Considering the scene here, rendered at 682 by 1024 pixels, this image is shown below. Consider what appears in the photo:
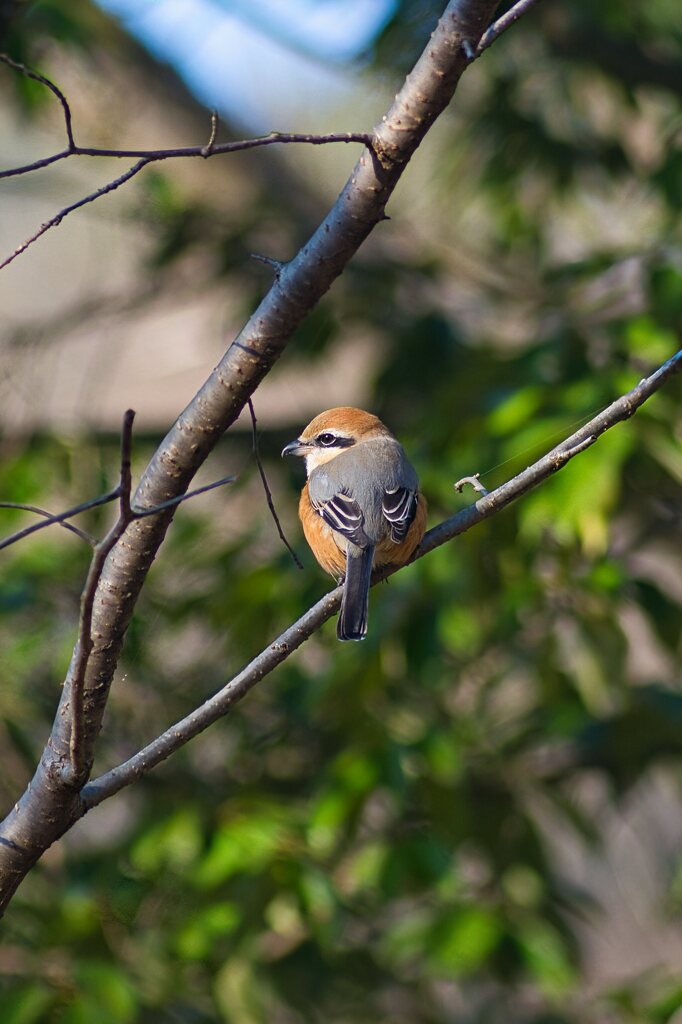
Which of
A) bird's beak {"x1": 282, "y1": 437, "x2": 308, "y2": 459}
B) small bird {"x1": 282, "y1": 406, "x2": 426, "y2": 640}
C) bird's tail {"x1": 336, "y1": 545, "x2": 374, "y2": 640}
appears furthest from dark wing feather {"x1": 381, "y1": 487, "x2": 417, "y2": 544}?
bird's beak {"x1": 282, "y1": 437, "x2": 308, "y2": 459}

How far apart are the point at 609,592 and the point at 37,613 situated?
241 cm

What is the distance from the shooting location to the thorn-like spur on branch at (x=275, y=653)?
1.87 meters

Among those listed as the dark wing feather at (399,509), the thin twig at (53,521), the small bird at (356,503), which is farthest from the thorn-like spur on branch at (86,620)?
the dark wing feather at (399,509)

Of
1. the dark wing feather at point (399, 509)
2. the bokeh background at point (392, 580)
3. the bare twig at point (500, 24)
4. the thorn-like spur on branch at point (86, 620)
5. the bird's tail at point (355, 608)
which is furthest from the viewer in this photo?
the bokeh background at point (392, 580)

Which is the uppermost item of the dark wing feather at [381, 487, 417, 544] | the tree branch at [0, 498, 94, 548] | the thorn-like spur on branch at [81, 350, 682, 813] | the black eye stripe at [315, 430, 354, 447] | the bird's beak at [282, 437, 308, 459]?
the bird's beak at [282, 437, 308, 459]

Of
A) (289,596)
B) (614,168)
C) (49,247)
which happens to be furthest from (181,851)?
(49,247)

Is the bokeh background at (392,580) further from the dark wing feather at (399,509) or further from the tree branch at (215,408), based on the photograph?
the tree branch at (215,408)

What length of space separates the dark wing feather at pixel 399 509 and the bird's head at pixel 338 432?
48 cm

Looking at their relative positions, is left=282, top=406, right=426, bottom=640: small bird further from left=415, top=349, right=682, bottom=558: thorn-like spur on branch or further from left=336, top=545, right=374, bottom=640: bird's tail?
left=415, top=349, right=682, bottom=558: thorn-like spur on branch

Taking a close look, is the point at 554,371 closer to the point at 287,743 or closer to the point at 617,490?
the point at 617,490

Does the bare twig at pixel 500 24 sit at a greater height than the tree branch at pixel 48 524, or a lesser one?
greater

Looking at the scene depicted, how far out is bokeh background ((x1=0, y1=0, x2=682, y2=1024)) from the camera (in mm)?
3619

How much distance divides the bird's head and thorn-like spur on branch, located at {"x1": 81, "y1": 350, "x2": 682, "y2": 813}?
1.68 meters

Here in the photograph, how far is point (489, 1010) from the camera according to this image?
5285 millimetres
